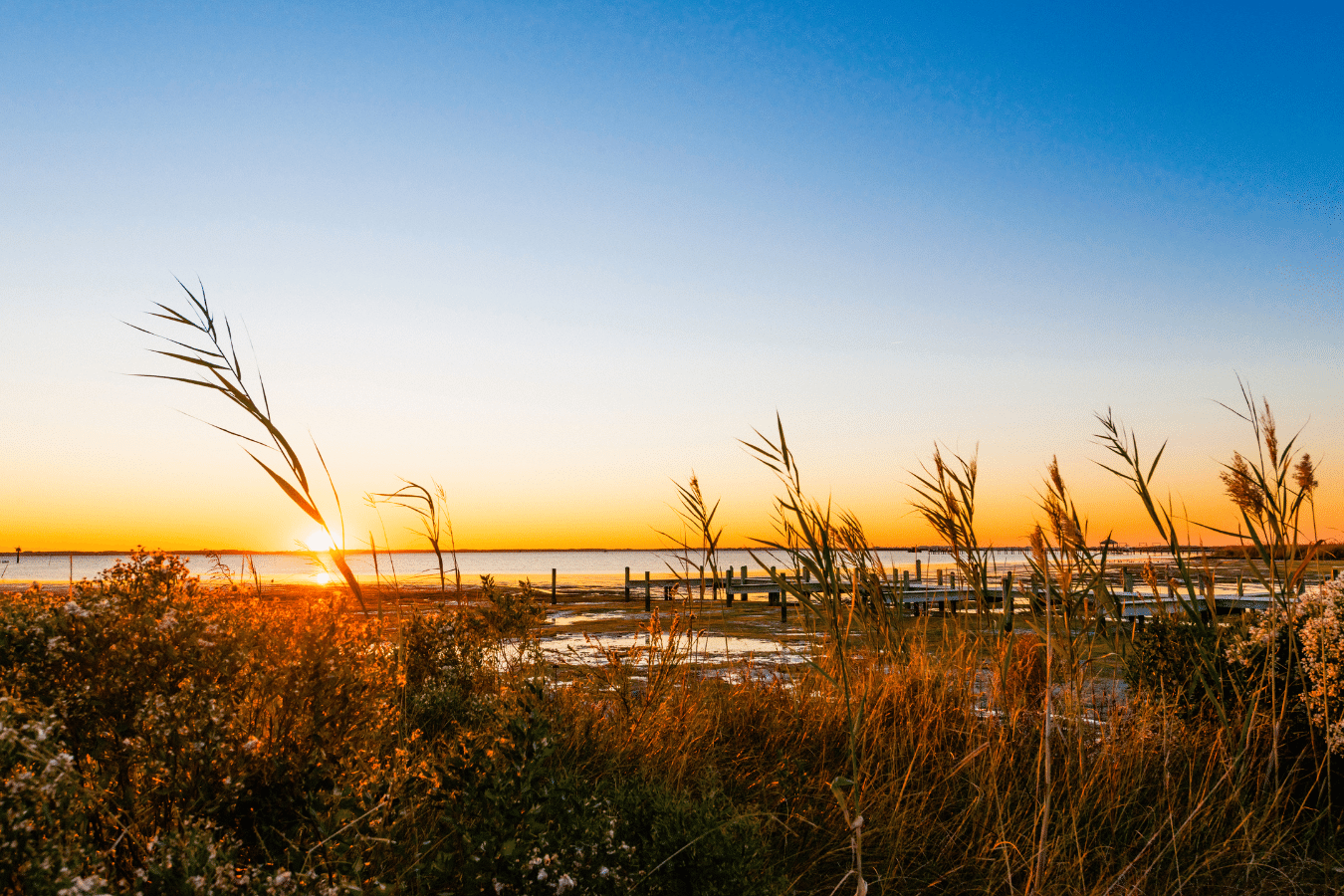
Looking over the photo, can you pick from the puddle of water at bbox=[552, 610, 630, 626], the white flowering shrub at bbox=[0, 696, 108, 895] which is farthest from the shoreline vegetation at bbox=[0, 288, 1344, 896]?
the puddle of water at bbox=[552, 610, 630, 626]

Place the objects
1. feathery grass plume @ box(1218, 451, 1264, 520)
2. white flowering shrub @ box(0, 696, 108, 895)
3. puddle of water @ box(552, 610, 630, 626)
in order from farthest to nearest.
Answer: puddle of water @ box(552, 610, 630, 626)
feathery grass plume @ box(1218, 451, 1264, 520)
white flowering shrub @ box(0, 696, 108, 895)

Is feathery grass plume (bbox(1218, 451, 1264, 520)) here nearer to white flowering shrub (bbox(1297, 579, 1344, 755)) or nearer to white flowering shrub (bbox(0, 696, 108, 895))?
white flowering shrub (bbox(1297, 579, 1344, 755))

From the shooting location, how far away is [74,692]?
217cm

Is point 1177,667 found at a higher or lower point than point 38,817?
lower

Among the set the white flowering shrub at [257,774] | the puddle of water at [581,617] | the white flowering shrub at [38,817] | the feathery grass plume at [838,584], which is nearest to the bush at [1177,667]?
the feathery grass plume at [838,584]

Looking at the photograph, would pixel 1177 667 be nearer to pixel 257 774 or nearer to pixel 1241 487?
pixel 1241 487

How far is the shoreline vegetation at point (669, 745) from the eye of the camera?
82.3 inches

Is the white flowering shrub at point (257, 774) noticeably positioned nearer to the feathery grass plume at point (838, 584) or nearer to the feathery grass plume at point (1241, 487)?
the feathery grass plume at point (838, 584)

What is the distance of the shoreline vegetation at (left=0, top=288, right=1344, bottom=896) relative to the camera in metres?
2.09

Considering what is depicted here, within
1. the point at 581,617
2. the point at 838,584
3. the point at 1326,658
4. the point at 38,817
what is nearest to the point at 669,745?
the point at 838,584

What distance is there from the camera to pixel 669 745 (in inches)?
161

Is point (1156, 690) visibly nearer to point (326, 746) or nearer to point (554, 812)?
point (554, 812)

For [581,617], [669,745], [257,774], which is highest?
[257,774]

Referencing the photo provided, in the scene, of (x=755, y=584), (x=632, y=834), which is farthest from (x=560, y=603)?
(x=632, y=834)
